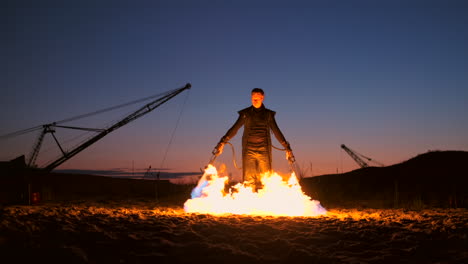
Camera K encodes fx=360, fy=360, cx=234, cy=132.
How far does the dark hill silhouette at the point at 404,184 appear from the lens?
13.4m

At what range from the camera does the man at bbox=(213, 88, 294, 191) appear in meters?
10.3

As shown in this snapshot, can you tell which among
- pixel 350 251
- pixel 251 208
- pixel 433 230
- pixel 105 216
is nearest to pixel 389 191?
pixel 251 208

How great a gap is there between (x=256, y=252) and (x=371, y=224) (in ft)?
9.88

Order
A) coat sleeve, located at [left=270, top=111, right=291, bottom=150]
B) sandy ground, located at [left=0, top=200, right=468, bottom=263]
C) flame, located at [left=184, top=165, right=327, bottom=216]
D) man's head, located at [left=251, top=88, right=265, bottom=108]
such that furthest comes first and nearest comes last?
coat sleeve, located at [left=270, top=111, right=291, bottom=150] → man's head, located at [left=251, top=88, right=265, bottom=108] → flame, located at [left=184, top=165, right=327, bottom=216] → sandy ground, located at [left=0, top=200, right=468, bottom=263]

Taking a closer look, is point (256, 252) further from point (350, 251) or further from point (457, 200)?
point (457, 200)

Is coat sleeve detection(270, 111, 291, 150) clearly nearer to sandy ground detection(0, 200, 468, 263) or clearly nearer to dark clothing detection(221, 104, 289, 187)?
dark clothing detection(221, 104, 289, 187)

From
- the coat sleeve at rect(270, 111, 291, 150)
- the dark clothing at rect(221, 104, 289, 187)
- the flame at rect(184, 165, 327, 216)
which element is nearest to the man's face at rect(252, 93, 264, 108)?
the dark clothing at rect(221, 104, 289, 187)

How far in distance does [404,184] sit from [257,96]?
11.0 m

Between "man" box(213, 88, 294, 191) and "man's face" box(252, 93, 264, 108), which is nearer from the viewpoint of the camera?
"man's face" box(252, 93, 264, 108)

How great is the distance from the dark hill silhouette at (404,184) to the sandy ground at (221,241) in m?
5.80

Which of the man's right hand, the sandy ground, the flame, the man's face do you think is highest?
the man's face

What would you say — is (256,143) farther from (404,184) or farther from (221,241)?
(404,184)

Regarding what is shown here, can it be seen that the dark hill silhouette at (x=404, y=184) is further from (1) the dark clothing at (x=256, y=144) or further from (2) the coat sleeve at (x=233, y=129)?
(2) the coat sleeve at (x=233, y=129)

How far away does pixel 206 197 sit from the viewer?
32.7ft
